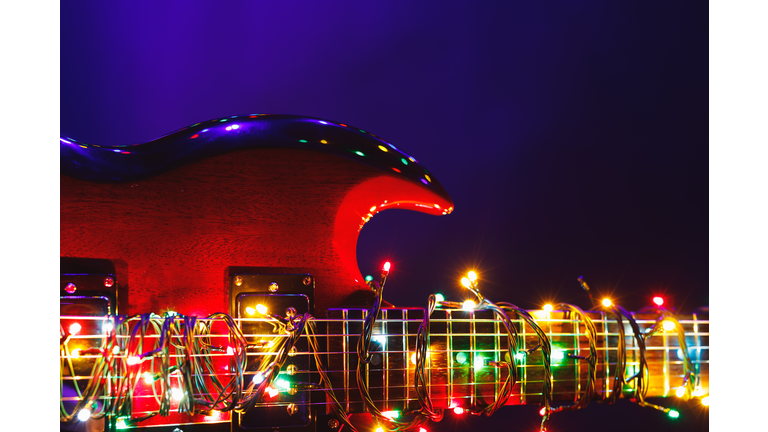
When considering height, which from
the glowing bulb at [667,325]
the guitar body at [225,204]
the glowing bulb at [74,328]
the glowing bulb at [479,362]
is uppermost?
the guitar body at [225,204]

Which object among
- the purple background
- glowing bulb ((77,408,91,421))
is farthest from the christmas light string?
the purple background

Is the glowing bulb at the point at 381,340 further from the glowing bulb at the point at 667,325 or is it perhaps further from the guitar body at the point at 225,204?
the glowing bulb at the point at 667,325

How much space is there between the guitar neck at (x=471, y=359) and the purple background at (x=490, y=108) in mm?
220

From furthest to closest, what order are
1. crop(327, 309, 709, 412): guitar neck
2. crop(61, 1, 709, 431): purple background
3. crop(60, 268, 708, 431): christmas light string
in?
1. crop(61, 1, 709, 431): purple background
2. crop(327, 309, 709, 412): guitar neck
3. crop(60, 268, 708, 431): christmas light string

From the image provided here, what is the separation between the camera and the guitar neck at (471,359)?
0.47 m

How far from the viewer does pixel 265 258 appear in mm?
485

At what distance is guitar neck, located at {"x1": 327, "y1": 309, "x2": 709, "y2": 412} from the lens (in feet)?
1.55

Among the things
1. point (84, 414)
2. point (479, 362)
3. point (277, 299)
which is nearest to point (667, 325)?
point (479, 362)

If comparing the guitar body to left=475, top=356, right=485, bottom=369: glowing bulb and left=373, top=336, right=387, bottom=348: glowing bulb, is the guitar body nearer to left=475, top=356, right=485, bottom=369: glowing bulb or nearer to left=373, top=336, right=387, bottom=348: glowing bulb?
left=373, top=336, right=387, bottom=348: glowing bulb

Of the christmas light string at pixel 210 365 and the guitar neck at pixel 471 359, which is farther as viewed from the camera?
the guitar neck at pixel 471 359

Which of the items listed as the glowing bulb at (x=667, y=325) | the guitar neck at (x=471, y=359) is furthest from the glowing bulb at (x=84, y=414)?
the glowing bulb at (x=667, y=325)
